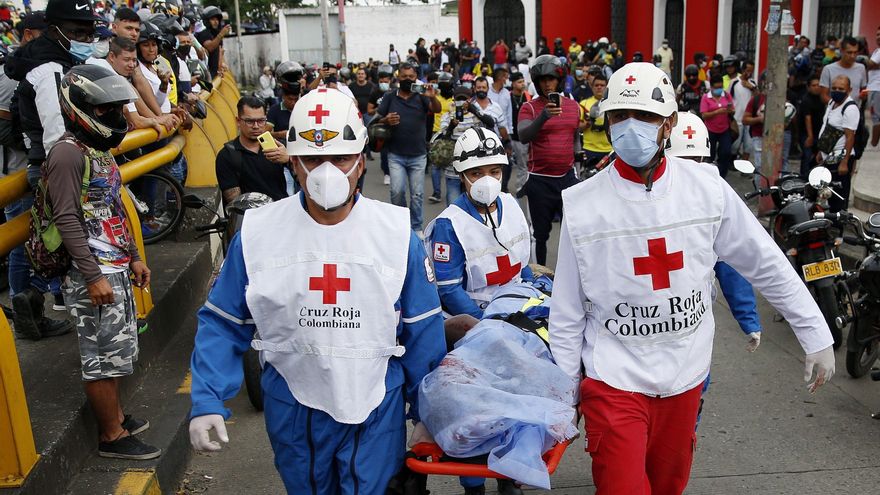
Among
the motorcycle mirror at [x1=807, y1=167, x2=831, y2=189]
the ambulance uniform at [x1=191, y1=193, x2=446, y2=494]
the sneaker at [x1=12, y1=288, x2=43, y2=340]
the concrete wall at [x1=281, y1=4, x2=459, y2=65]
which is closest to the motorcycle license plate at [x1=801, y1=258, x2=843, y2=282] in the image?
the motorcycle mirror at [x1=807, y1=167, x2=831, y2=189]

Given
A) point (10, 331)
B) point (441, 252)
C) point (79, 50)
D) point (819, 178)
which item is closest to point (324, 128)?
point (10, 331)

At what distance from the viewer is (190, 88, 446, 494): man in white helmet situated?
304cm

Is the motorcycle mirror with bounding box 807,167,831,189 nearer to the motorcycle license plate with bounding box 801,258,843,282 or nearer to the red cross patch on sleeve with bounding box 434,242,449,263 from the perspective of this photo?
the motorcycle license plate with bounding box 801,258,843,282

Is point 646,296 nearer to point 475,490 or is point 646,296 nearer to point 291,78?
point 475,490

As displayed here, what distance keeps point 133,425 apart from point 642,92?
3.22m

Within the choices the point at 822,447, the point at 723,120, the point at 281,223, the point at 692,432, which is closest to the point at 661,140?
the point at 692,432

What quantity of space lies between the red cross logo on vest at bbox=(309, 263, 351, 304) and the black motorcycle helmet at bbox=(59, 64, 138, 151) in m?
1.84

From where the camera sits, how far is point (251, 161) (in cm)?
662

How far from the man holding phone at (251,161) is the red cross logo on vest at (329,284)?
3593 millimetres

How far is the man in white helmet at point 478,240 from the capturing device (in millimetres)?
4723

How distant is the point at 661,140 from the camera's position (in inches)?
133

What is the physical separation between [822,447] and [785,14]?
6.99 meters

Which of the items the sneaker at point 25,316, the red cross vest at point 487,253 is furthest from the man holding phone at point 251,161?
the red cross vest at point 487,253

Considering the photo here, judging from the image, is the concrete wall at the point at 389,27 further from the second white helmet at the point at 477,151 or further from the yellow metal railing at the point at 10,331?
the second white helmet at the point at 477,151
